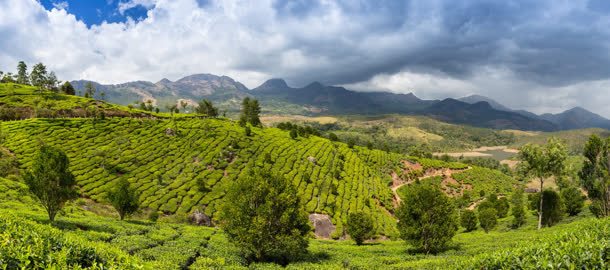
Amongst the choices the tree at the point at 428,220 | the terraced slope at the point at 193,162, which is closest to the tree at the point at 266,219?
the tree at the point at 428,220

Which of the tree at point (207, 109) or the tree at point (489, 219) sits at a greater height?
the tree at point (207, 109)

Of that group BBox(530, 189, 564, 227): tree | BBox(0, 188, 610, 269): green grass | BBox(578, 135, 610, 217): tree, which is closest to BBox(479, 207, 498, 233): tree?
BBox(530, 189, 564, 227): tree

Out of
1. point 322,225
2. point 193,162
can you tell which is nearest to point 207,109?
point 193,162

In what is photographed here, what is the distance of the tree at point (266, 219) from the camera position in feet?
89.9

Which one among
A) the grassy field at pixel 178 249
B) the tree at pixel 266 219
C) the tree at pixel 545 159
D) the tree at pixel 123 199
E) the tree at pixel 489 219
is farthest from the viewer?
the tree at pixel 489 219

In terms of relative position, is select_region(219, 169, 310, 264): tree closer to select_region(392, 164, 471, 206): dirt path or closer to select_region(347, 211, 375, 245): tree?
select_region(347, 211, 375, 245): tree

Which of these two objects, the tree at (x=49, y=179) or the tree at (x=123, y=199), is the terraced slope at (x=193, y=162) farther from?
the tree at (x=49, y=179)

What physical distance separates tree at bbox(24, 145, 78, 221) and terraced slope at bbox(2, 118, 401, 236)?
32365 millimetres

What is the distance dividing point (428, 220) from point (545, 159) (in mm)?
28224

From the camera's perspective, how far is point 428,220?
111 feet

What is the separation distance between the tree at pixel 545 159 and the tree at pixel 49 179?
63516 mm

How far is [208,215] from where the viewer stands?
2496 inches

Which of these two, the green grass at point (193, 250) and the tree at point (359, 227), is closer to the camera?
the green grass at point (193, 250)

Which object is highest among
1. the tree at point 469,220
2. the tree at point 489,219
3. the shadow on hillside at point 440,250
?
the shadow on hillside at point 440,250
